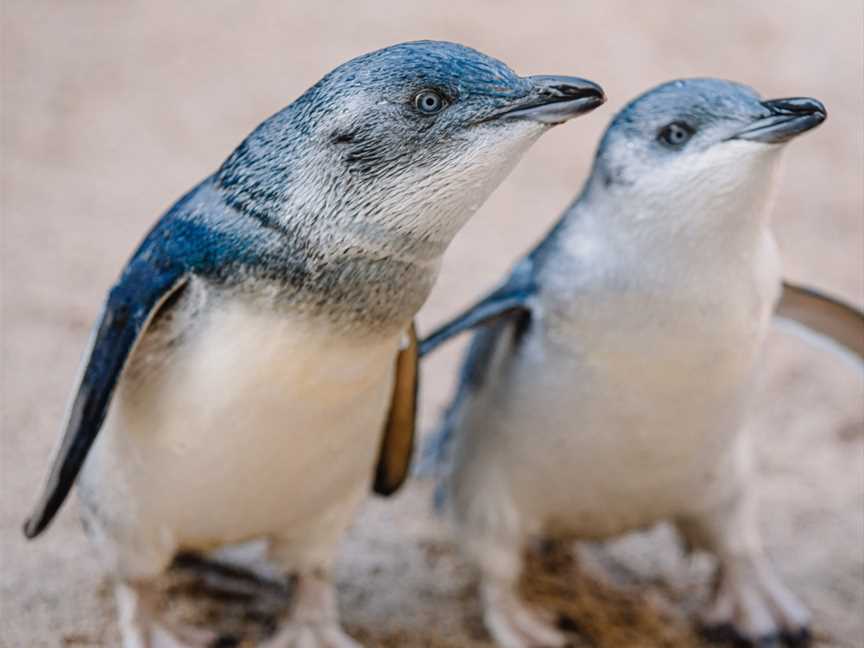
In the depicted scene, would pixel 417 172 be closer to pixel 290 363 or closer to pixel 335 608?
pixel 290 363

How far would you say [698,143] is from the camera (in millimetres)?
2387

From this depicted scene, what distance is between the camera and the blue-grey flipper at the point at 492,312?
268cm

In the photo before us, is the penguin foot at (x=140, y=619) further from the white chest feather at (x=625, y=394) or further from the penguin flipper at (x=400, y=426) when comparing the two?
the white chest feather at (x=625, y=394)

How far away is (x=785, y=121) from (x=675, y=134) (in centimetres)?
24

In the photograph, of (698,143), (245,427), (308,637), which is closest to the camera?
(245,427)

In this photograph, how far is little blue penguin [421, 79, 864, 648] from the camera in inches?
94.7

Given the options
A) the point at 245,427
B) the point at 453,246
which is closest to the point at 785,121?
the point at 245,427

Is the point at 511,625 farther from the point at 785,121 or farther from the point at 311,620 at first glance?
the point at 785,121

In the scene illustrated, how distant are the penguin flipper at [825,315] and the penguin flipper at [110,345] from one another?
1423 millimetres

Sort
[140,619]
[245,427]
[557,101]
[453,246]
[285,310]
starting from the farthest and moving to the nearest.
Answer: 1. [453,246]
2. [140,619]
3. [245,427]
4. [285,310]
5. [557,101]

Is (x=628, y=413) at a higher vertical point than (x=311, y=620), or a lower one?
higher

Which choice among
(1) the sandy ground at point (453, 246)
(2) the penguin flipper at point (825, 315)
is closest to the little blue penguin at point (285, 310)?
(1) the sandy ground at point (453, 246)

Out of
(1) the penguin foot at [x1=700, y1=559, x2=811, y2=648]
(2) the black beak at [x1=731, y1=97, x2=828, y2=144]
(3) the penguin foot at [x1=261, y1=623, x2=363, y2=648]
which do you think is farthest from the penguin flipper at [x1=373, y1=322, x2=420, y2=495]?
(1) the penguin foot at [x1=700, y1=559, x2=811, y2=648]

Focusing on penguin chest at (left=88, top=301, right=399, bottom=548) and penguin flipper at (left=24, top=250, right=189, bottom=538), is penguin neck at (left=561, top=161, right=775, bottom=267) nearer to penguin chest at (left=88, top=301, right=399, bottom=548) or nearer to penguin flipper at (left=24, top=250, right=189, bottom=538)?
penguin chest at (left=88, top=301, right=399, bottom=548)
